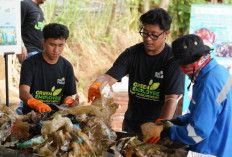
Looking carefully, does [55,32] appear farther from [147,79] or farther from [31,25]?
[31,25]

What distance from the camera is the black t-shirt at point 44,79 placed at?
10.6ft

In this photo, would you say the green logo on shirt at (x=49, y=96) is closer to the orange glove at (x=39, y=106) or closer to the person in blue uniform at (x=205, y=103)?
the orange glove at (x=39, y=106)

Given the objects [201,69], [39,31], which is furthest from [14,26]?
[201,69]

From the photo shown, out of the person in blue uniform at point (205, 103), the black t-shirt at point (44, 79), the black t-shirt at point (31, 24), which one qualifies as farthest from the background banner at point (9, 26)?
the person in blue uniform at point (205, 103)

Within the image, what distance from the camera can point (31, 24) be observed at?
4785mm

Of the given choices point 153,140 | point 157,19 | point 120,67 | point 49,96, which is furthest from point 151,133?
point 49,96

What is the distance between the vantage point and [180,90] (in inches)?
114

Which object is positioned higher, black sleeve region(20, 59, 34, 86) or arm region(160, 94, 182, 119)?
black sleeve region(20, 59, 34, 86)

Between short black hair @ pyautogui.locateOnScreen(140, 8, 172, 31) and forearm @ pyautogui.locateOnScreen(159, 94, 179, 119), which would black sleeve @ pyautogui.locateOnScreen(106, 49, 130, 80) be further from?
forearm @ pyautogui.locateOnScreen(159, 94, 179, 119)

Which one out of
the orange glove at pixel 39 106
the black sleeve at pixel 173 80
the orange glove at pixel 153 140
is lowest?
the orange glove at pixel 153 140

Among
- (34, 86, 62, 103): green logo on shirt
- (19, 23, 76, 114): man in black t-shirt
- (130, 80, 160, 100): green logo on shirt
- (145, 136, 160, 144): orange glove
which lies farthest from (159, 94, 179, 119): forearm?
(34, 86, 62, 103): green logo on shirt

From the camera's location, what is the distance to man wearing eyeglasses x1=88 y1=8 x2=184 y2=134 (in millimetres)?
2812

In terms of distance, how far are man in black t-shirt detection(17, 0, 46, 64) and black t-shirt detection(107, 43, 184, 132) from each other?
6.96 feet

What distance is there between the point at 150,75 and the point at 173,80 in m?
0.23
